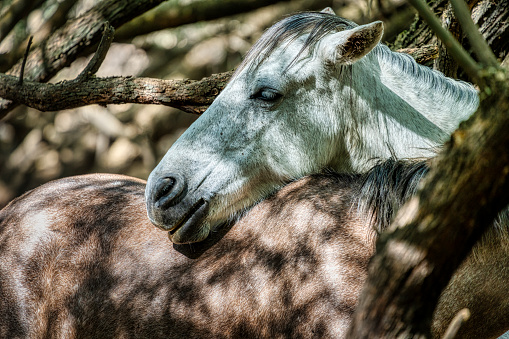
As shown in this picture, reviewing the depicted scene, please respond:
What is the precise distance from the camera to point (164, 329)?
2.28 metres

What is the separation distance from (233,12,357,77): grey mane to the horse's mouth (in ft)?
2.86

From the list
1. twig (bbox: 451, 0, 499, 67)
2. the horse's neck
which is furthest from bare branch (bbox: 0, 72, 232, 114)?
twig (bbox: 451, 0, 499, 67)

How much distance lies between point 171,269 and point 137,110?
17.8ft

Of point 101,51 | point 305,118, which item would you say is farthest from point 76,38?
point 305,118

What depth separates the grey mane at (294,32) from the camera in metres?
2.87

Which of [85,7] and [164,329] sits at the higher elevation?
[164,329]

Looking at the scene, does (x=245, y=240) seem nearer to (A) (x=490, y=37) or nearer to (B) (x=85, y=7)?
(A) (x=490, y=37)

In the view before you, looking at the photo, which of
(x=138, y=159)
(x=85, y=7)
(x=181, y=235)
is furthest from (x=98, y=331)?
(x=85, y=7)

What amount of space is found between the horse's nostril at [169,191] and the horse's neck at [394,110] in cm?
97

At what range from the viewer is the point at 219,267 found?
7.63ft

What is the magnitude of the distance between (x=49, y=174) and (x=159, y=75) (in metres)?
2.10

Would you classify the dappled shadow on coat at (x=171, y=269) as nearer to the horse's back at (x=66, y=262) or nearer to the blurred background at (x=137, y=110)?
the horse's back at (x=66, y=262)

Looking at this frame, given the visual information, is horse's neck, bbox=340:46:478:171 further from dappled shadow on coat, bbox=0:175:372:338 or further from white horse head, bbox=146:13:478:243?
dappled shadow on coat, bbox=0:175:372:338

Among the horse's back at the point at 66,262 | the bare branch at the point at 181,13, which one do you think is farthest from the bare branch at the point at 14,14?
the horse's back at the point at 66,262
